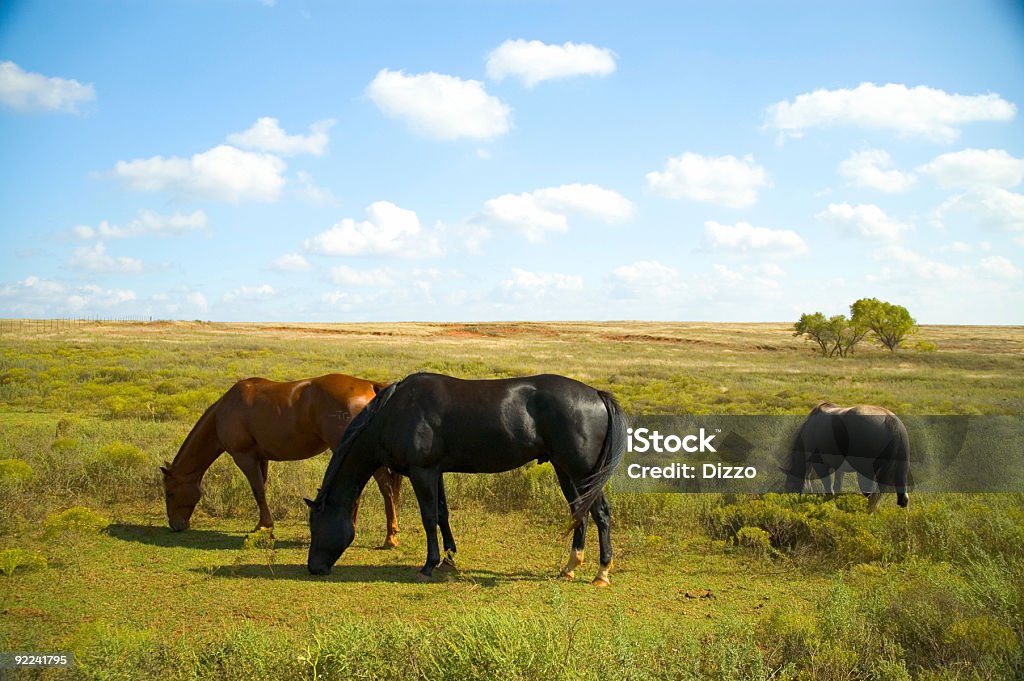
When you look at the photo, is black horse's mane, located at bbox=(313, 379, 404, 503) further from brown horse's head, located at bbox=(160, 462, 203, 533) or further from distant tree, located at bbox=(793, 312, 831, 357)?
distant tree, located at bbox=(793, 312, 831, 357)

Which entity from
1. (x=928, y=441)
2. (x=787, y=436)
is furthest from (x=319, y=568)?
(x=928, y=441)

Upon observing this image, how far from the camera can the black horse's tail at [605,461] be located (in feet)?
24.0

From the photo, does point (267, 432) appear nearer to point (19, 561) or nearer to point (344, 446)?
point (344, 446)

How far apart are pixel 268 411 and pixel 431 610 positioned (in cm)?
382

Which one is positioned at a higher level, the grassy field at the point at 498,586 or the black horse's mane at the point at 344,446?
the black horse's mane at the point at 344,446

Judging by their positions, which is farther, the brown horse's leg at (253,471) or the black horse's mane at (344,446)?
the brown horse's leg at (253,471)

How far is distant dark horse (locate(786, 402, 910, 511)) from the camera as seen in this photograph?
941 cm

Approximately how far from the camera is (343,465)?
764 cm

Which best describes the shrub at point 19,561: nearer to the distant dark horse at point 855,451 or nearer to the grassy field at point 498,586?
the grassy field at point 498,586

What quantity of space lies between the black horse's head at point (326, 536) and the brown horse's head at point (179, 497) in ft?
8.44

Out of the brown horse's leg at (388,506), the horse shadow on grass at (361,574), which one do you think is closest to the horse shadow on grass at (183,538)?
the horse shadow on grass at (361,574)

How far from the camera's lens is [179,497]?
9.11m

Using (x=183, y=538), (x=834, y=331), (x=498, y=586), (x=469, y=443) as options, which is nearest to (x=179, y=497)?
(x=183, y=538)

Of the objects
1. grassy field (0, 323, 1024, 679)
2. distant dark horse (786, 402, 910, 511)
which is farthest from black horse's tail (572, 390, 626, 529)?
distant dark horse (786, 402, 910, 511)
